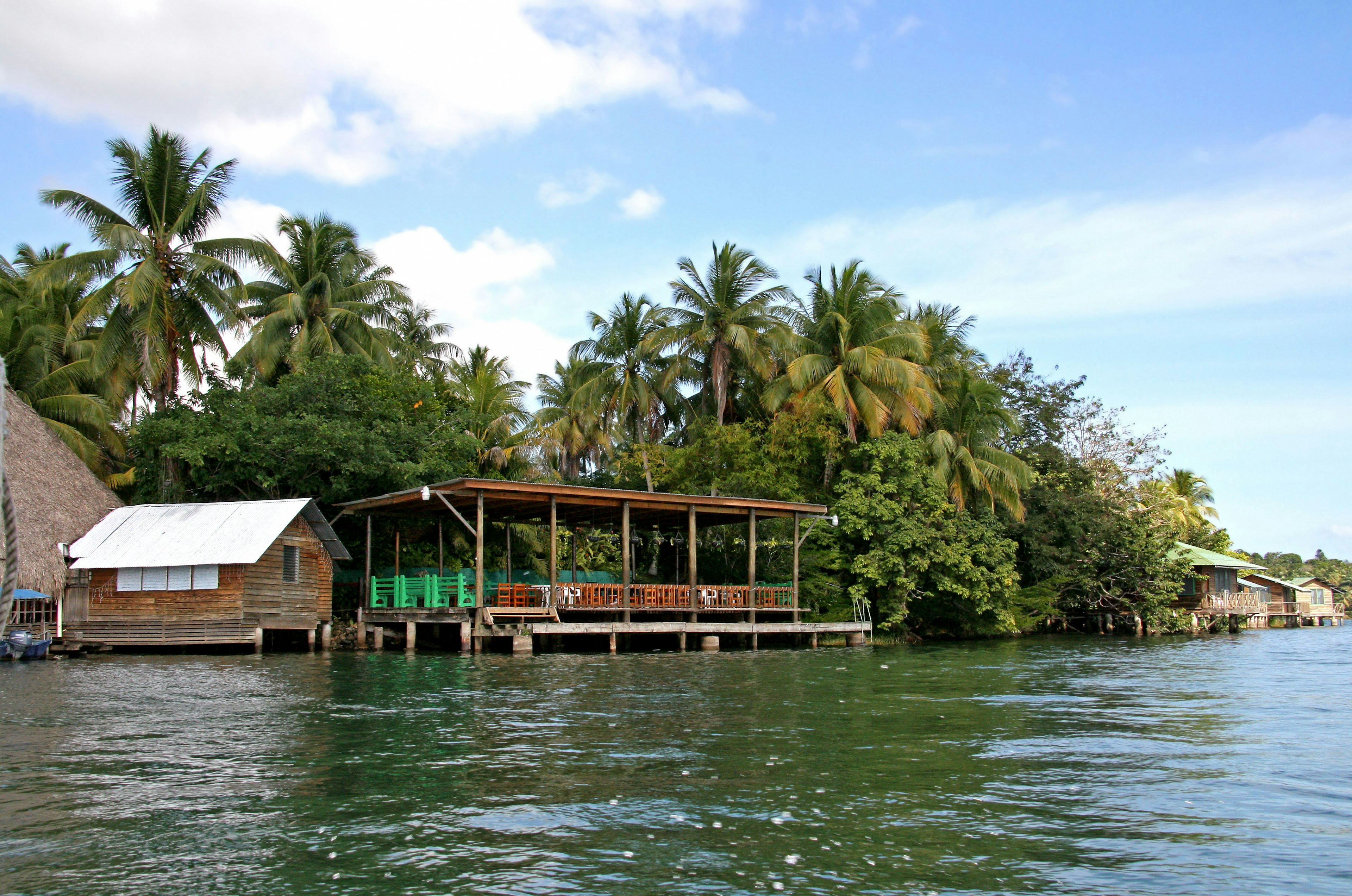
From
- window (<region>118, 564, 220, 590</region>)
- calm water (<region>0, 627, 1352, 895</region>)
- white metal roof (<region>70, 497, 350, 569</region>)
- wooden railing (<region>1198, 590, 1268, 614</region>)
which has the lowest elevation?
wooden railing (<region>1198, 590, 1268, 614</region>)

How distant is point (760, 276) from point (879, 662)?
1872 cm

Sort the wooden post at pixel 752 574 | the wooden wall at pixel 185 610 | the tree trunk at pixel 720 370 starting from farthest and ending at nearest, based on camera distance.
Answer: the tree trunk at pixel 720 370 < the wooden post at pixel 752 574 < the wooden wall at pixel 185 610

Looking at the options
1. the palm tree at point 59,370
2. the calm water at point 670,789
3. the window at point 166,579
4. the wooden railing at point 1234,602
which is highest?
the palm tree at point 59,370

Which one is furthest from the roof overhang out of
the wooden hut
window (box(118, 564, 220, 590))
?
window (box(118, 564, 220, 590))

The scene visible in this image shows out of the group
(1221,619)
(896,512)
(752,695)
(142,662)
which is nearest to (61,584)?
(142,662)

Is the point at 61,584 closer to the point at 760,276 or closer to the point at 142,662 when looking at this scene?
the point at 142,662

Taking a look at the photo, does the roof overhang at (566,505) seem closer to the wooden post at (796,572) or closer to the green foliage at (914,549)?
the wooden post at (796,572)

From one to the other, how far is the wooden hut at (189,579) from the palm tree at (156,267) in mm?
6353

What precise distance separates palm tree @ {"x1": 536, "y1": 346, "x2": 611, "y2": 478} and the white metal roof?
14.2 meters

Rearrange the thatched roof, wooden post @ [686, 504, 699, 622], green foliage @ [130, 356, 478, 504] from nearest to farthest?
1. the thatched roof
2. wooden post @ [686, 504, 699, 622]
3. green foliage @ [130, 356, 478, 504]

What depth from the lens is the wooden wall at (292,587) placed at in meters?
26.3

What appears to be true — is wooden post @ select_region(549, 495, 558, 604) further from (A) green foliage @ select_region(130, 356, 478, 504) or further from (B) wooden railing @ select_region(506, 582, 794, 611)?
(A) green foliage @ select_region(130, 356, 478, 504)

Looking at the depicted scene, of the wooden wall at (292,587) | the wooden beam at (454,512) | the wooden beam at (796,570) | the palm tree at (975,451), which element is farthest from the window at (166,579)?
the palm tree at (975,451)

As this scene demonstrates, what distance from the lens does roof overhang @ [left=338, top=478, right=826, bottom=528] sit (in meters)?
24.7
